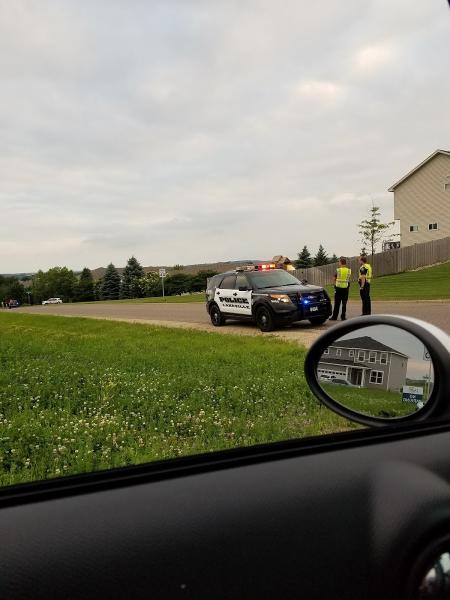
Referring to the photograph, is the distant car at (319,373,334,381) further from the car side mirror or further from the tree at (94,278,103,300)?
the tree at (94,278,103,300)

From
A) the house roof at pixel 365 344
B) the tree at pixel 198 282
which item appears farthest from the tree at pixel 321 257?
the house roof at pixel 365 344

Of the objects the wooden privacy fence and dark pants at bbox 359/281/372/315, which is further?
the wooden privacy fence

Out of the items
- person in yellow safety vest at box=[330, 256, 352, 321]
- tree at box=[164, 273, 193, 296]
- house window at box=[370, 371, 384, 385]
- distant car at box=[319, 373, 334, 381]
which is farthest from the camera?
tree at box=[164, 273, 193, 296]

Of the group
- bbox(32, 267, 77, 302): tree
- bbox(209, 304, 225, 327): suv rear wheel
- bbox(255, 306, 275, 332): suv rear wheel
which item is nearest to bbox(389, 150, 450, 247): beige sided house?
bbox(209, 304, 225, 327): suv rear wheel

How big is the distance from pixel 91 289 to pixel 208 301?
6964 centimetres

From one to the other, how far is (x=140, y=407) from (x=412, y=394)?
355 cm

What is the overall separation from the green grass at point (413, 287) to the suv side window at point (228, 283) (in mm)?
8589

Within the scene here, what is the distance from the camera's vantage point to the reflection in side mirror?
52.1 inches

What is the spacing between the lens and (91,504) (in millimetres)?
820

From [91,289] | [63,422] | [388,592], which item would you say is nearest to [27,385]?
[63,422]

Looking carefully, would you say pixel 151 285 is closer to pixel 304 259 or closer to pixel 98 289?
pixel 98 289

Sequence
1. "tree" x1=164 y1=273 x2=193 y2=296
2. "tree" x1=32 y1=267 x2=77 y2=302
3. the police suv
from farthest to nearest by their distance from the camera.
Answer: "tree" x1=32 y1=267 x2=77 y2=302, "tree" x1=164 y1=273 x2=193 y2=296, the police suv

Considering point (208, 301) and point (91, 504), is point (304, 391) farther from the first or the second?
point (208, 301)

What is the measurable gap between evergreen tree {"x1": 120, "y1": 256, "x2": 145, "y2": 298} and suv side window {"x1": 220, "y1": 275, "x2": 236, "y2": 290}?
6409 cm
